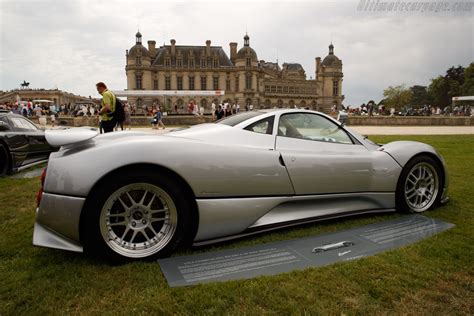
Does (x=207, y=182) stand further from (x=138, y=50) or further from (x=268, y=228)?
(x=138, y=50)

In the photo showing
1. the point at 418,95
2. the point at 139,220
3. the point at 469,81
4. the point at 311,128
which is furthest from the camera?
the point at 418,95

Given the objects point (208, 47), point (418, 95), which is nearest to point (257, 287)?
point (208, 47)

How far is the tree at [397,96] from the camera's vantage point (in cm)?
10056

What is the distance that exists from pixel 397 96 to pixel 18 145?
110744mm

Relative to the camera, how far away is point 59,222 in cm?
272

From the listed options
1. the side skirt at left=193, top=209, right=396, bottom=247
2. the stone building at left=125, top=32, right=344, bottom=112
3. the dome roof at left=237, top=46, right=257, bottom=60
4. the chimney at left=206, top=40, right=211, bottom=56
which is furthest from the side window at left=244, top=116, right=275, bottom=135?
the chimney at left=206, top=40, right=211, bottom=56

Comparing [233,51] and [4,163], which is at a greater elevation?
[233,51]

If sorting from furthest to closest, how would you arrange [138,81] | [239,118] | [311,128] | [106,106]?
[138,81] < [106,106] < [311,128] < [239,118]

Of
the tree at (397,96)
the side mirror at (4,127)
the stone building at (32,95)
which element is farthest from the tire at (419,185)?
the stone building at (32,95)

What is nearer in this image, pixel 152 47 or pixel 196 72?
pixel 196 72

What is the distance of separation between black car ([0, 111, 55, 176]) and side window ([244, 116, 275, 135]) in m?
5.67

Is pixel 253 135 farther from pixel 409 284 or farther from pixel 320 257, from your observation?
pixel 409 284

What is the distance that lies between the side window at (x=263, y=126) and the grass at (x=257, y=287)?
3.89 ft

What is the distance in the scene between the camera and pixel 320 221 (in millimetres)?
3879
